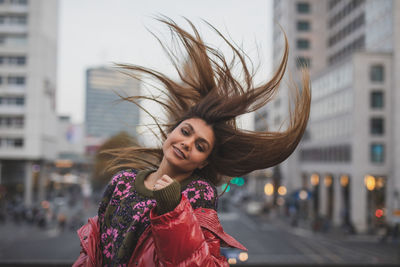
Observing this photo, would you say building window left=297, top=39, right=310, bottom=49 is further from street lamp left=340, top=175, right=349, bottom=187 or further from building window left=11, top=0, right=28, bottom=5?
building window left=11, top=0, right=28, bottom=5

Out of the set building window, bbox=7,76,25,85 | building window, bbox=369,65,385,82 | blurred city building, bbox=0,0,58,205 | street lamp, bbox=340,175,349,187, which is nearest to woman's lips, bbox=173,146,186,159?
building window, bbox=369,65,385,82

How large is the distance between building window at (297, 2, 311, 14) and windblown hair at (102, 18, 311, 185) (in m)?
64.7

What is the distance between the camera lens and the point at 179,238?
2.00m

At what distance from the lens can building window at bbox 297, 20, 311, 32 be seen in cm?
6272

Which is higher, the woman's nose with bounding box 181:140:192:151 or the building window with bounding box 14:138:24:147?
the woman's nose with bounding box 181:140:192:151

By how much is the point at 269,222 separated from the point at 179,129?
45.7 metres

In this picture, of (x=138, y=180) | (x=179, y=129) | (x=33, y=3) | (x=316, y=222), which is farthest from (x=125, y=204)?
(x=33, y=3)

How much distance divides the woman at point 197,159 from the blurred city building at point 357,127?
30.6 meters

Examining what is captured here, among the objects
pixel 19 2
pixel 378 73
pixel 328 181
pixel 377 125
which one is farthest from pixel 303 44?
Answer: pixel 19 2

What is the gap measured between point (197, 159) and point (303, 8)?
65.5 metres

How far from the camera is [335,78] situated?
45.7m

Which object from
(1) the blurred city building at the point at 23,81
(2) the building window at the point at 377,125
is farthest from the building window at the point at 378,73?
(1) the blurred city building at the point at 23,81

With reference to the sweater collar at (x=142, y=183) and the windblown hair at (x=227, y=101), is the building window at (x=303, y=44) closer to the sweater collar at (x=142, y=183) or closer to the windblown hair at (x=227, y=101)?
the windblown hair at (x=227, y=101)

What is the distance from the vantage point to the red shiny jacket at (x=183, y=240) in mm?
2002
